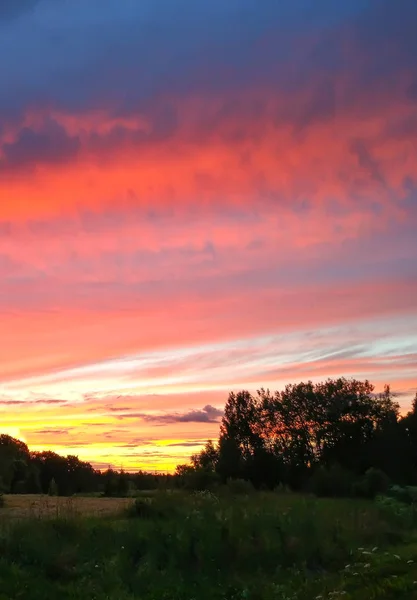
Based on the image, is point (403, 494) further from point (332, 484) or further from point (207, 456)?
point (207, 456)

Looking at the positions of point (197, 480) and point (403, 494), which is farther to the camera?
point (403, 494)

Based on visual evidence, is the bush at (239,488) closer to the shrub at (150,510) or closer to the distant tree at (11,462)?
the shrub at (150,510)

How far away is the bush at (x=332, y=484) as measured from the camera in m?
45.8

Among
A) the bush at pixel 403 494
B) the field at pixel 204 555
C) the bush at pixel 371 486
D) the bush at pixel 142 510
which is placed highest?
the bush at pixel 142 510

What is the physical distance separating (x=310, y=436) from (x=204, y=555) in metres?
50.4

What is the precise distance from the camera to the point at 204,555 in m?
17.8

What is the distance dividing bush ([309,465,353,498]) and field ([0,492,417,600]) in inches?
932

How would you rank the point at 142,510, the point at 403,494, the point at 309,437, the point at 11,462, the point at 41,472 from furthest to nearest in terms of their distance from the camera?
the point at 41,472, the point at 11,462, the point at 309,437, the point at 403,494, the point at 142,510

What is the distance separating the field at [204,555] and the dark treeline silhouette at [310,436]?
1437 inches

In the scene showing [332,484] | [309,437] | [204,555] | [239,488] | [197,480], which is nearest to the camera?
[204,555]

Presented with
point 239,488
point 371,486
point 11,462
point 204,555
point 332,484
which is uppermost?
point 11,462

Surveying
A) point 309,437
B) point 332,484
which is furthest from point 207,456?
point 332,484

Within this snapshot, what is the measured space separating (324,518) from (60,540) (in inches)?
340

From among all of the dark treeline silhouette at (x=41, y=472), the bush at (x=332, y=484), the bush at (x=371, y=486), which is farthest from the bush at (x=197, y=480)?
the dark treeline silhouette at (x=41, y=472)
